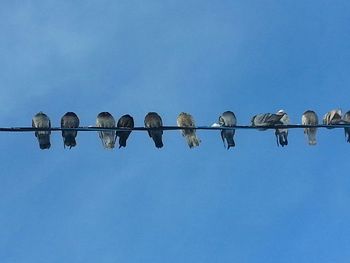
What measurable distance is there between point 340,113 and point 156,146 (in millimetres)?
5393

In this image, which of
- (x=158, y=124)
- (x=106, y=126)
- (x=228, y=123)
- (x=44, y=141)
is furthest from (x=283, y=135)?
(x=44, y=141)

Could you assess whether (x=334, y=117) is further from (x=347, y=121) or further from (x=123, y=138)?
(x=123, y=138)

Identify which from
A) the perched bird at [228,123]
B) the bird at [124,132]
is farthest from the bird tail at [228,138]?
the bird at [124,132]

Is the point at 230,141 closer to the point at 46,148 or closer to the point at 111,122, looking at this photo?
the point at 111,122

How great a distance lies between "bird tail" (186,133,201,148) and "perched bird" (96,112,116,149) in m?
2.24

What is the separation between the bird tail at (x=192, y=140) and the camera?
25328 mm

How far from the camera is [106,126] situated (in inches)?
Answer: 965

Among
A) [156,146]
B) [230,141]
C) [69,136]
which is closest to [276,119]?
[230,141]

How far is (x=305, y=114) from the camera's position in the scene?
26.9 meters

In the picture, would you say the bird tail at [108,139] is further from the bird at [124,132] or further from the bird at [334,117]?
the bird at [334,117]

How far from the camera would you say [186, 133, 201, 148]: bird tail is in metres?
25.3

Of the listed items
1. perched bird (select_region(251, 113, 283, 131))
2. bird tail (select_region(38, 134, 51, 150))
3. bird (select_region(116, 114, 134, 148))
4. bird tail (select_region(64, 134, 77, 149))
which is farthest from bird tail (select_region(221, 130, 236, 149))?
bird tail (select_region(38, 134, 51, 150))

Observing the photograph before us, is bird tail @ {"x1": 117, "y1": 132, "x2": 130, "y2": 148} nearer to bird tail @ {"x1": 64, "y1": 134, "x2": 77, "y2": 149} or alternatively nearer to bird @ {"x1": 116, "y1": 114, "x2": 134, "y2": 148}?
bird @ {"x1": 116, "y1": 114, "x2": 134, "y2": 148}

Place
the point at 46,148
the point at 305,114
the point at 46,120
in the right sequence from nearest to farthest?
the point at 46,148
the point at 46,120
the point at 305,114
